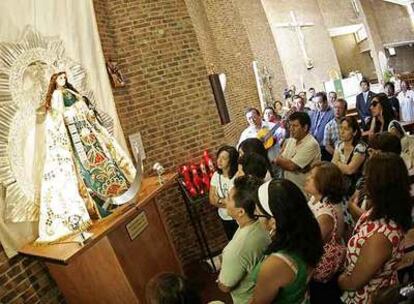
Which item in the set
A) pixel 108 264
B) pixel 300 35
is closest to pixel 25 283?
pixel 108 264

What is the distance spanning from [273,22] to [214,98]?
408 inches

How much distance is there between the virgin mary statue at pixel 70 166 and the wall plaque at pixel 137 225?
0.21m

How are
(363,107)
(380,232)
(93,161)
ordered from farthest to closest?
(363,107) < (93,161) < (380,232)

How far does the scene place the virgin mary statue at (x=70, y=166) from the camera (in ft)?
8.13

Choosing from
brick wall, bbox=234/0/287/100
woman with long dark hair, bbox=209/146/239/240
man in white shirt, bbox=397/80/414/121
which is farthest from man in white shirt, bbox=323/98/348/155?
brick wall, bbox=234/0/287/100

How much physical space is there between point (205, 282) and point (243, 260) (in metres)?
2.38

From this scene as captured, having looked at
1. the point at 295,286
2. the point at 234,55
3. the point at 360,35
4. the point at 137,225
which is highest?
the point at 360,35

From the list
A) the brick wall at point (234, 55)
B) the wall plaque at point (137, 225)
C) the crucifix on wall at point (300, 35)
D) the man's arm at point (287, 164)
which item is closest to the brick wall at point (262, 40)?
the brick wall at point (234, 55)

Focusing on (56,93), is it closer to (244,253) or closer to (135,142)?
(244,253)

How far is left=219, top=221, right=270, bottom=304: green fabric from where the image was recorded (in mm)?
1987

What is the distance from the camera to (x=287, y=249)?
1743 mm

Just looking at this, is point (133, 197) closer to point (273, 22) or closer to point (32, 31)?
point (32, 31)

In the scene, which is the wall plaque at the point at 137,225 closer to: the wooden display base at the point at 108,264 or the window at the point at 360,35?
the wooden display base at the point at 108,264

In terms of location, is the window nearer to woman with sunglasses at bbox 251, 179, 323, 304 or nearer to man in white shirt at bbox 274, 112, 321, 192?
man in white shirt at bbox 274, 112, 321, 192
